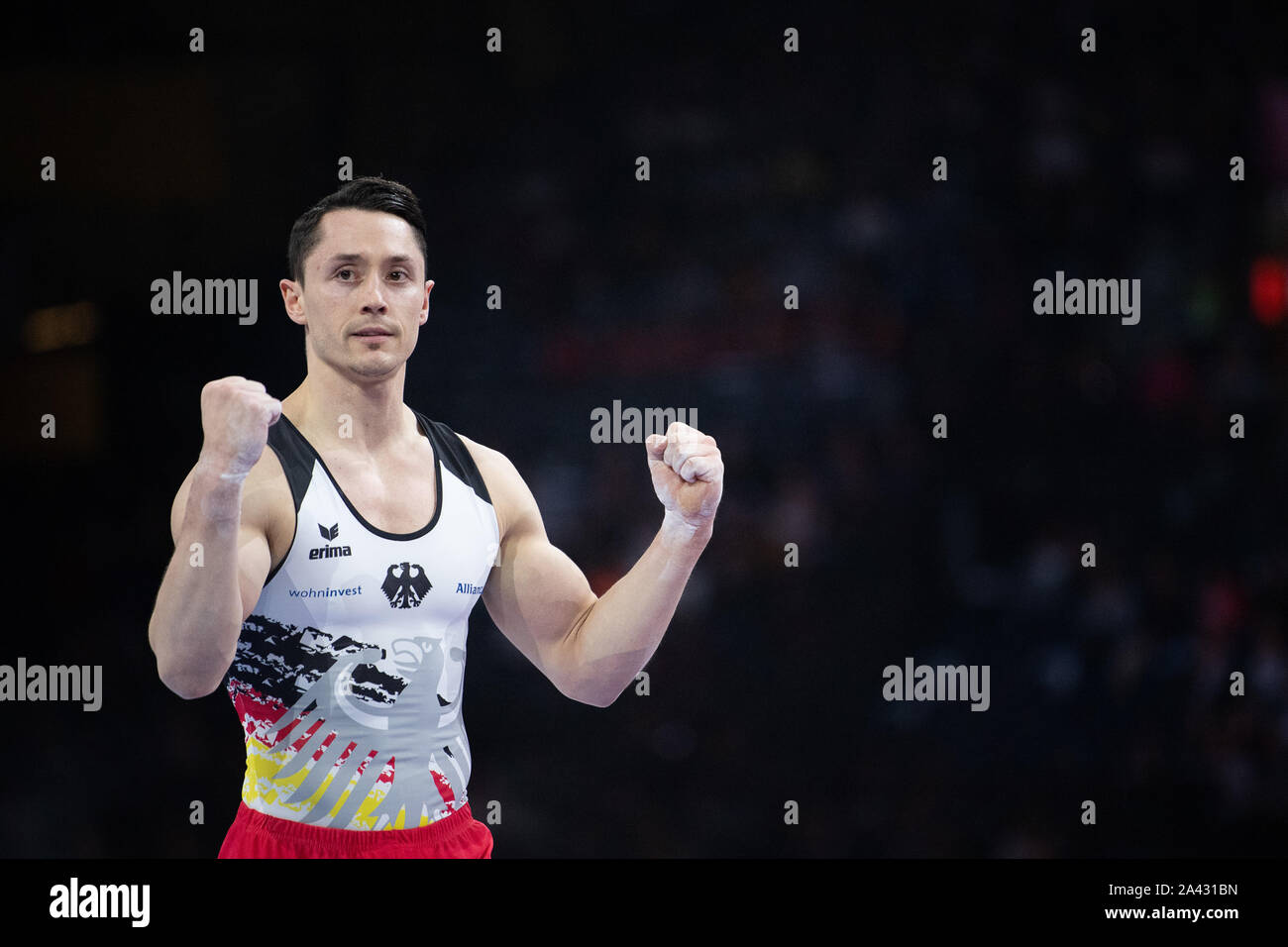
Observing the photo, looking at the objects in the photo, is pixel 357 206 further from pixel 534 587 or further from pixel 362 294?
pixel 534 587

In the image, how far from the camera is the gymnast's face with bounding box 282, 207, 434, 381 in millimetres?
3191

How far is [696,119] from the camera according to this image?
602cm

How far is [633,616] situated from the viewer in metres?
3.25

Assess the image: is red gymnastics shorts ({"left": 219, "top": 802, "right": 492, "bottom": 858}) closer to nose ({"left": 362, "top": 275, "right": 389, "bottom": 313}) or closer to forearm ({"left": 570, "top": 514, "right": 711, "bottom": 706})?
forearm ({"left": 570, "top": 514, "right": 711, "bottom": 706})

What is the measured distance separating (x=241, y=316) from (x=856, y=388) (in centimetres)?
278

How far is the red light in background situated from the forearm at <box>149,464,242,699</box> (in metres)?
5.38

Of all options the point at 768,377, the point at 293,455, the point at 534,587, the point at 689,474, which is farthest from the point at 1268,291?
the point at 293,455

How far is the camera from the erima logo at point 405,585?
10.0 ft

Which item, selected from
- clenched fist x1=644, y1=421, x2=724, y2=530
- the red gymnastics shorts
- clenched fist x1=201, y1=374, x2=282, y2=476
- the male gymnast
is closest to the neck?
the male gymnast

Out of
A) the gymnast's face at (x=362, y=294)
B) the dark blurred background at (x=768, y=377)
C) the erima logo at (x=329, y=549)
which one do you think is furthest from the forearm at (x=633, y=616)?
the dark blurred background at (x=768, y=377)

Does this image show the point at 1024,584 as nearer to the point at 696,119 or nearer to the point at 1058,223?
the point at 1058,223

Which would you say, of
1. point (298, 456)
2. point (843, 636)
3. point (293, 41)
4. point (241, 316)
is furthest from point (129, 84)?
point (843, 636)

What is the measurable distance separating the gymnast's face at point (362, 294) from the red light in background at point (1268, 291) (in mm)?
4694

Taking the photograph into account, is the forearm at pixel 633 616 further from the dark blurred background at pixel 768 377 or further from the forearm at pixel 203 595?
the dark blurred background at pixel 768 377
